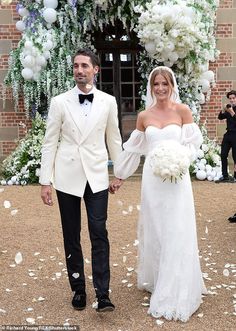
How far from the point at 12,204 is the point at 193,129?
4.48 metres

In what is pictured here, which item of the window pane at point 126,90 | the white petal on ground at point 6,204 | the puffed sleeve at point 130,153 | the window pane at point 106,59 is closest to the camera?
the puffed sleeve at point 130,153

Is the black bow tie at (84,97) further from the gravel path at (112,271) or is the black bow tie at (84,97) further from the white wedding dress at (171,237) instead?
the gravel path at (112,271)

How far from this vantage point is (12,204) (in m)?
7.51

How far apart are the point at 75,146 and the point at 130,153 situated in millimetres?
493

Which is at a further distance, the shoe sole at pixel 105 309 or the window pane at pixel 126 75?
the window pane at pixel 126 75

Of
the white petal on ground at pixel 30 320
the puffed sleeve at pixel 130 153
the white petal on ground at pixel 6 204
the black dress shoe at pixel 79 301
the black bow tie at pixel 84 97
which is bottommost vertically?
the white petal on ground at pixel 6 204

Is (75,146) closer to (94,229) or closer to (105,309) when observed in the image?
(94,229)

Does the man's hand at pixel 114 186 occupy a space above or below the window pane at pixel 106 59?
below

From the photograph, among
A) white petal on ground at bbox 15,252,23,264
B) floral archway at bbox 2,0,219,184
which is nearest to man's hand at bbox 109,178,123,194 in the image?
white petal on ground at bbox 15,252,23,264

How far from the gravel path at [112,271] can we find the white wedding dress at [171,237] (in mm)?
138

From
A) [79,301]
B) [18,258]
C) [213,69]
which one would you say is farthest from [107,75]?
[79,301]

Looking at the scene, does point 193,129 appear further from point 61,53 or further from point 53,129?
point 61,53

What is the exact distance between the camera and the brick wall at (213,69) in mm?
10117

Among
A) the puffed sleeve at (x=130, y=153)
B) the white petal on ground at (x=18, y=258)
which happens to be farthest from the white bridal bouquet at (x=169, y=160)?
the white petal on ground at (x=18, y=258)
